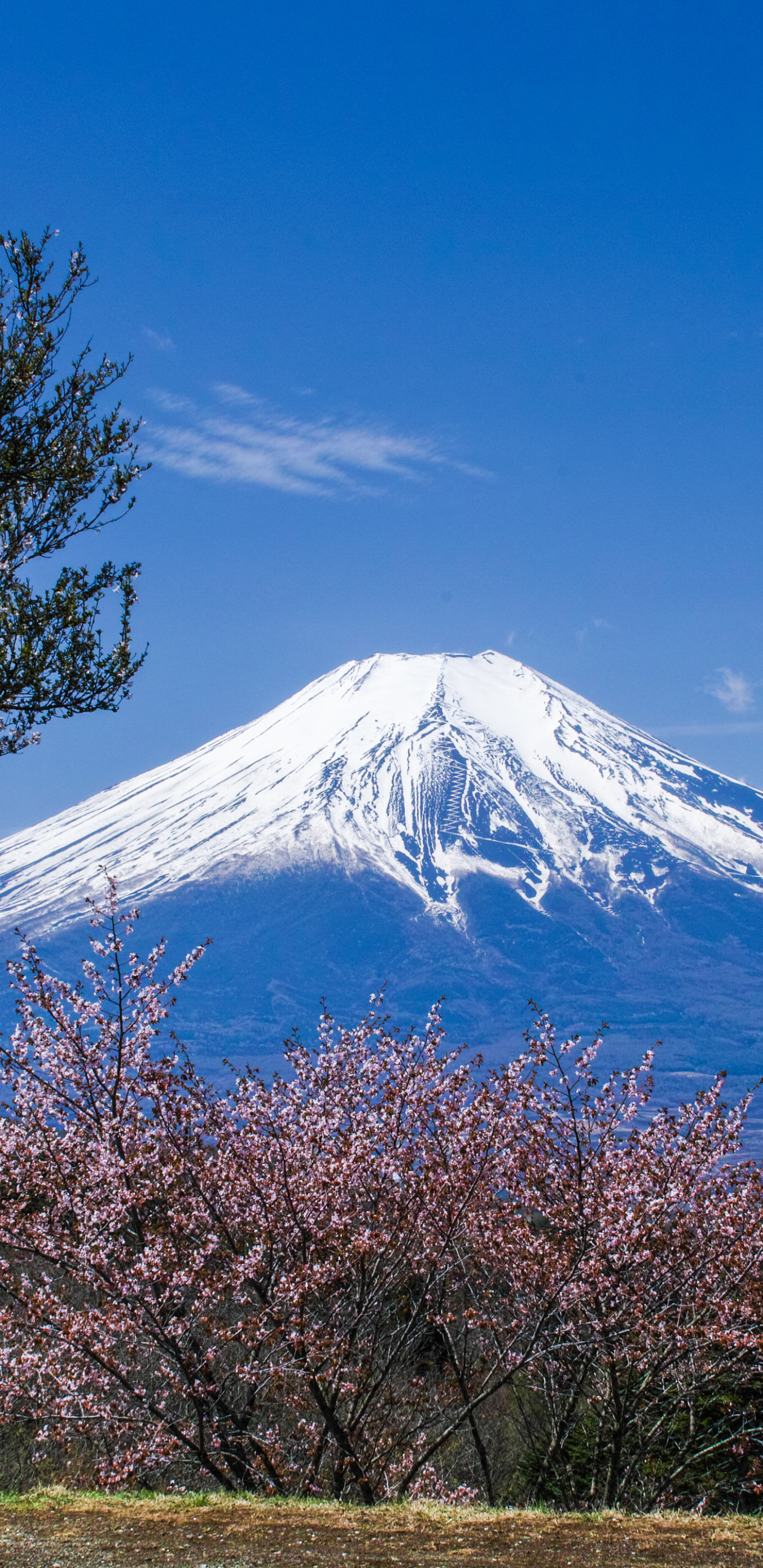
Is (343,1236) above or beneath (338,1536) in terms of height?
above

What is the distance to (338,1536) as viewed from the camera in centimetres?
699

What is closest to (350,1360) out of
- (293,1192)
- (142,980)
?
(293,1192)

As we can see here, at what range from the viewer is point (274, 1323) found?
9.34 m

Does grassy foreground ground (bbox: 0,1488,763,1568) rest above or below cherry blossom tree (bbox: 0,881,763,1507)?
below

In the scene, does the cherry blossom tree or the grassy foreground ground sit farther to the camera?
the cherry blossom tree

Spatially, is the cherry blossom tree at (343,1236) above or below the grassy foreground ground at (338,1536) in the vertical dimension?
above

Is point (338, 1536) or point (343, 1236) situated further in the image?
point (343, 1236)

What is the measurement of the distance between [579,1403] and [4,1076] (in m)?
6.93

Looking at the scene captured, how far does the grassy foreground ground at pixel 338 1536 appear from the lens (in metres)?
6.48

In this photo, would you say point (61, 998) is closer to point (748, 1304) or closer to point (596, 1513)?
point (596, 1513)

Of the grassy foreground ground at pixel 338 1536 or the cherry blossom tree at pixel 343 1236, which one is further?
the cherry blossom tree at pixel 343 1236

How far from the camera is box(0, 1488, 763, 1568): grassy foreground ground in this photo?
6.48m

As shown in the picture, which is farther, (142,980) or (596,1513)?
(142,980)

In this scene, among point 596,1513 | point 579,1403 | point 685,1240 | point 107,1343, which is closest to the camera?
point 596,1513
